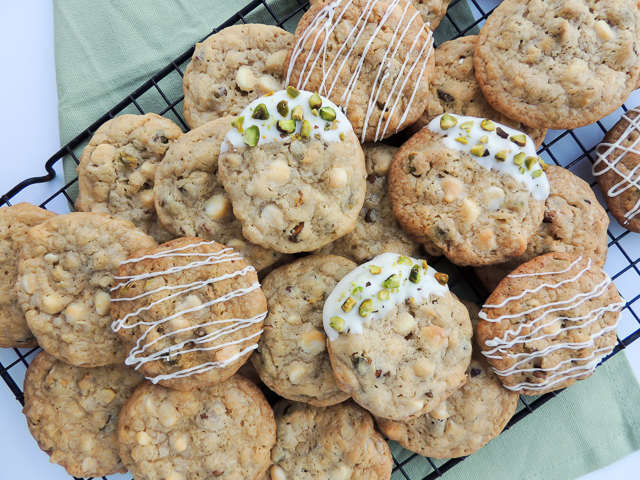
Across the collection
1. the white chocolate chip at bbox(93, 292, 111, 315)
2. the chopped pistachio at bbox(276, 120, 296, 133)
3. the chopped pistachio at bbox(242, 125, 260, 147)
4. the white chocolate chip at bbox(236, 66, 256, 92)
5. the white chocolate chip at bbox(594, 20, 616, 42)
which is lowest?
the white chocolate chip at bbox(594, 20, 616, 42)

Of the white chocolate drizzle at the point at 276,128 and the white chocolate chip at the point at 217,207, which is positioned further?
the white chocolate chip at the point at 217,207

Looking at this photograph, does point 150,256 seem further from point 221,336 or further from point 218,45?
point 218,45

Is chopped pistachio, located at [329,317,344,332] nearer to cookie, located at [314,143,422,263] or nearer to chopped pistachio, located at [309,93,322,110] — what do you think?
cookie, located at [314,143,422,263]

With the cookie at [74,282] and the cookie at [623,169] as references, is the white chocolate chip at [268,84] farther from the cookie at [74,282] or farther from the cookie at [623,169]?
the cookie at [623,169]

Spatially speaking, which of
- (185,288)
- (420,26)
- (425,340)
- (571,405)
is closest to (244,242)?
(185,288)

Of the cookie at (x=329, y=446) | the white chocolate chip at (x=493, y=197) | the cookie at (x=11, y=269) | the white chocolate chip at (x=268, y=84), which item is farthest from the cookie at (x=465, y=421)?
the cookie at (x=11, y=269)

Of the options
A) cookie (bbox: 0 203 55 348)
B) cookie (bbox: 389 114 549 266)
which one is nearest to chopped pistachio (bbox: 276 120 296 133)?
cookie (bbox: 389 114 549 266)

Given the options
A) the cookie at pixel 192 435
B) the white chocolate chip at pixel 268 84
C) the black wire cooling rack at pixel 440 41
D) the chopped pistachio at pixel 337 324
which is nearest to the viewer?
the chopped pistachio at pixel 337 324
